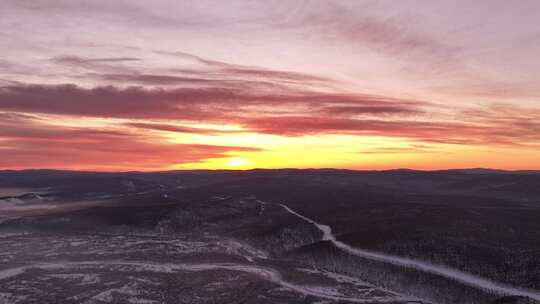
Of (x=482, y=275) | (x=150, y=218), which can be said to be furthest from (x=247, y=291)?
(x=150, y=218)

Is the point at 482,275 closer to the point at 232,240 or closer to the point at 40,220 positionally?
the point at 232,240

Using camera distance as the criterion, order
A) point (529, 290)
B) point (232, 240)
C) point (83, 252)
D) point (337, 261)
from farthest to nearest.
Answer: point (232, 240) < point (83, 252) < point (337, 261) < point (529, 290)

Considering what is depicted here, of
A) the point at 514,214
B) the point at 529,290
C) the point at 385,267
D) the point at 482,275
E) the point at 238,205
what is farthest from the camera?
the point at 238,205

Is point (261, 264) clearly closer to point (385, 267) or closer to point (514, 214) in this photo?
point (385, 267)

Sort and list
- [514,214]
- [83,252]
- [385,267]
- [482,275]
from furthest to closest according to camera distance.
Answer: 1. [514,214]
2. [83,252]
3. [385,267]
4. [482,275]

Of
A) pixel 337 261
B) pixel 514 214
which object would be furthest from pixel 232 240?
pixel 514 214

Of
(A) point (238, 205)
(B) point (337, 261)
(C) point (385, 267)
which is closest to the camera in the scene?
(C) point (385, 267)

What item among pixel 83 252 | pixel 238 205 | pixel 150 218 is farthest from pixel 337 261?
pixel 238 205

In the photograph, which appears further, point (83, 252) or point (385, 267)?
point (83, 252)

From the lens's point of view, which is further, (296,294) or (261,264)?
(261,264)
